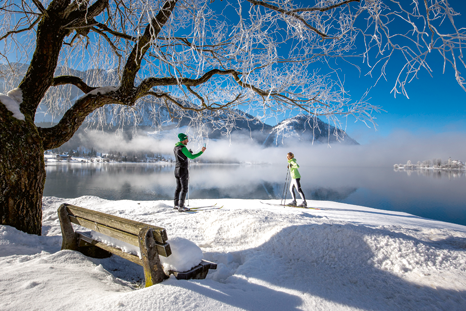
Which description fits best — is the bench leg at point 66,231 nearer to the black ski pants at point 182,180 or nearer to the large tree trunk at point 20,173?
the large tree trunk at point 20,173

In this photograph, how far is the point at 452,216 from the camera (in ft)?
51.3

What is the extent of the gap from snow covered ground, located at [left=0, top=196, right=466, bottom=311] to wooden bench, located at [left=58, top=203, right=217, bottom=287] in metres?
0.12

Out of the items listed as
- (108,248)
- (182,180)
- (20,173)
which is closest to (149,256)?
(108,248)

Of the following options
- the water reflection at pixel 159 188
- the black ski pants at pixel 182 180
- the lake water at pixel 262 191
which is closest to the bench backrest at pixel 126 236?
the black ski pants at pixel 182 180

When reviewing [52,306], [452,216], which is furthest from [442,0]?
[452,216]

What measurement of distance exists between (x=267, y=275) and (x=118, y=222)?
1790 mm

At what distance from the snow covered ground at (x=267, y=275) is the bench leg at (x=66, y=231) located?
18cm

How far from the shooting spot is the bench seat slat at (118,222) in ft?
5.97

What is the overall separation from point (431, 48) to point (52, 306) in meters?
3.77

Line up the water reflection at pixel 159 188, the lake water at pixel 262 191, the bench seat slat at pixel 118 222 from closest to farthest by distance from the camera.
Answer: the bench seat slat at pixel 118 222 → the water reflection at pixel 159 188 → the lake water at pixel 262 191

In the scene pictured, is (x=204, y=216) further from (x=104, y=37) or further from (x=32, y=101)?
(x=104, y=37)

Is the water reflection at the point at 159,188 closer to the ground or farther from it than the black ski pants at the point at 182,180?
closer to the ground

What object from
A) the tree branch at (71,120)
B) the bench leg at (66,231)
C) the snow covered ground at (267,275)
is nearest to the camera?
the snow covered ground at (267,275)

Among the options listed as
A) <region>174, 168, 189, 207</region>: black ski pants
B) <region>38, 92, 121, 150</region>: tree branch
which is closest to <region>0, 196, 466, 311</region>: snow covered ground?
<region>38, 92, 121, 150</region>: tree branch
